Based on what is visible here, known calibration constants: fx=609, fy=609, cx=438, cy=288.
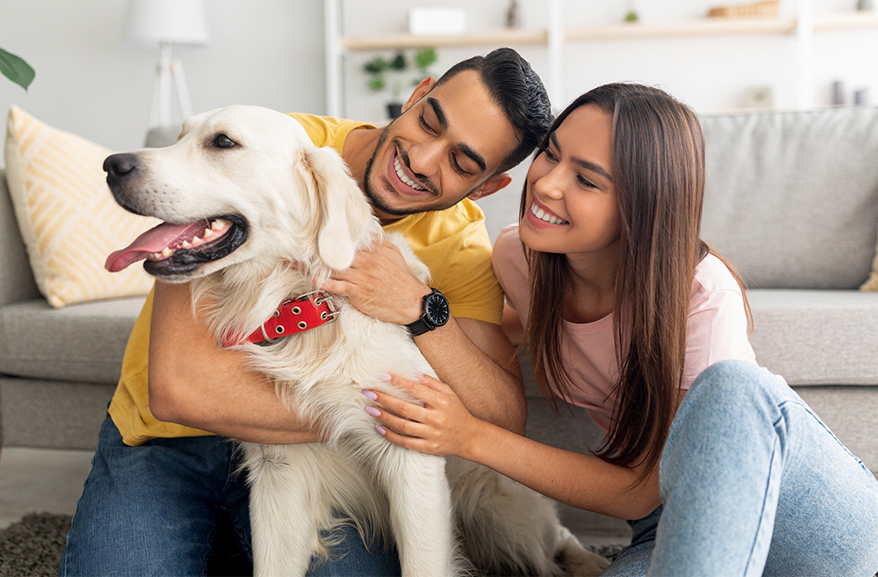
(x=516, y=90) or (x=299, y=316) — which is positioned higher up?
(x=516, y=90)

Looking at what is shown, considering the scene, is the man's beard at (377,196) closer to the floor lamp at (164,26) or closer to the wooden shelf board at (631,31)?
the floor lamp at (164,26)

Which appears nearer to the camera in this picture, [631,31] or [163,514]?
[163,514]

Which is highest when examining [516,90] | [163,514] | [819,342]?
[516,90]

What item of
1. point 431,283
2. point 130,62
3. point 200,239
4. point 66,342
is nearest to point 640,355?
point 431,283

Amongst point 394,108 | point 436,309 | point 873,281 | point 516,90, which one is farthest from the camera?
point 394,108

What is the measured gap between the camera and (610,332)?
125 centimetres

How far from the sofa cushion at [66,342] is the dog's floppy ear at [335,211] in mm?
1121

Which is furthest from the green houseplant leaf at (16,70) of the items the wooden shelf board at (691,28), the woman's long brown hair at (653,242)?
the wooden shelf board at (691,28)

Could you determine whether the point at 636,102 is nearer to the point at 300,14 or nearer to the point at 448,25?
the point at 448,25

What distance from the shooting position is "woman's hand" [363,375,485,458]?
41.1 inches

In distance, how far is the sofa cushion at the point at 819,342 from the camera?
5.33ft

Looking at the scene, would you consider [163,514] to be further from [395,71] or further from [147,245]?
[395,71]

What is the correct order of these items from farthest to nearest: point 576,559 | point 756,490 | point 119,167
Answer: point 576,559 → point 119,167 → point 756,490

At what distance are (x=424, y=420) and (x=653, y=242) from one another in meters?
0.52
